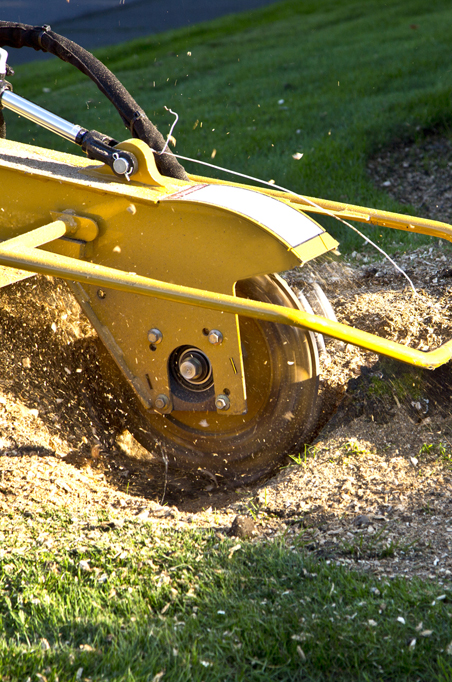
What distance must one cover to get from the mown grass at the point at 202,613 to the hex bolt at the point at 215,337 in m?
0.74

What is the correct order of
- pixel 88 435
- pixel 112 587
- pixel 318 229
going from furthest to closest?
1. pixel 88 435
2. pixel 318 229
3. pixel 112 587

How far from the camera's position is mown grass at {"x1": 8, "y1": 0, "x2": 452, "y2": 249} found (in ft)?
20.2

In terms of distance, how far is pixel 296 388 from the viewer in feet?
8.93

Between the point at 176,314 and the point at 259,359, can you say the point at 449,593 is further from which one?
the point at 176,314

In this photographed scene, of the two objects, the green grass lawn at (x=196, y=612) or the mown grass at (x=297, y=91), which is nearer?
the green grass lawn at (x=196, y=612)

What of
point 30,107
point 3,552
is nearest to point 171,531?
point 3,552

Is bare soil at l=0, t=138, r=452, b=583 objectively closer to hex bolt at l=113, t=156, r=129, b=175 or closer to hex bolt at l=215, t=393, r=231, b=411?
hex bolt at l=215, t=393, r=231, b=411

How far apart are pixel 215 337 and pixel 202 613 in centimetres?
106

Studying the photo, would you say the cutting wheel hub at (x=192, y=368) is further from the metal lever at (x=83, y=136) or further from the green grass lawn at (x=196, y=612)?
the metal lever at (x=83, y=136)

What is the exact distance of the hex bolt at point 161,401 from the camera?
2.84 m

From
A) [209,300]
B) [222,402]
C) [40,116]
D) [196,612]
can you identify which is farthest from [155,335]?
[196,612]

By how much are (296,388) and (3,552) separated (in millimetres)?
1268

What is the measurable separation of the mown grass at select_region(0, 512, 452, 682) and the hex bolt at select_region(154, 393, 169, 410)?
0.66 m

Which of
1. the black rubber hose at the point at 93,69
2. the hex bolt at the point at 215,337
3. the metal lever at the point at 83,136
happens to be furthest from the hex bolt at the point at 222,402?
the black rubber hose at the point at 93,69
